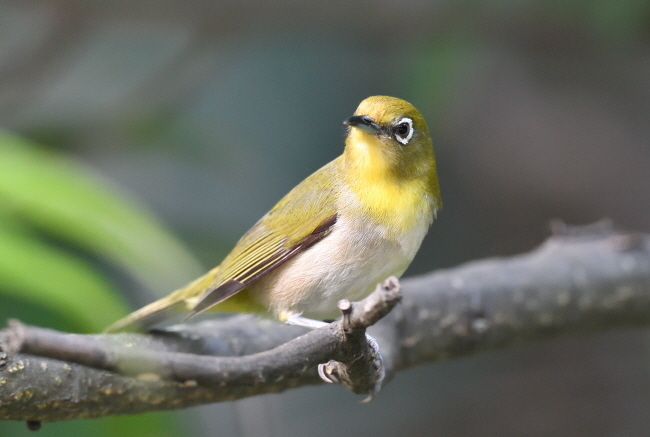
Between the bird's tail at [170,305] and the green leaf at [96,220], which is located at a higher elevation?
the bird's tail at [170,305]

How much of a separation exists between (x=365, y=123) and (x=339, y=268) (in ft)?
2.09

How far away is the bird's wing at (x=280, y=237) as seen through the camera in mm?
3105

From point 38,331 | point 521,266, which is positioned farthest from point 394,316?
point 38,331

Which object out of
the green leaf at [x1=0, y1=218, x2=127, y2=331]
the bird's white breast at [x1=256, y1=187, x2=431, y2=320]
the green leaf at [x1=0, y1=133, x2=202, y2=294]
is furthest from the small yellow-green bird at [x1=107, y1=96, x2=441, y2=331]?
the green leaf at [x1=0, y1=218, x2=127, y2=331]

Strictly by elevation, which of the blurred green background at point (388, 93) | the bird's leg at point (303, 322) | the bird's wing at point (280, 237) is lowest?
the bird's leg at point (303, 322)

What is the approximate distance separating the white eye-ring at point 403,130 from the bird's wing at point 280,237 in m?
0.41

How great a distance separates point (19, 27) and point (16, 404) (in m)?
4.45

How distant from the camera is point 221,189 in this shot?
6.08 meters

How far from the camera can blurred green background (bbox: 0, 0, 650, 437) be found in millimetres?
4988

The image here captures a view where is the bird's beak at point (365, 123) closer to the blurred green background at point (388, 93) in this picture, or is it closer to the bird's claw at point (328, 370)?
the bird's claw at point (328, 370)

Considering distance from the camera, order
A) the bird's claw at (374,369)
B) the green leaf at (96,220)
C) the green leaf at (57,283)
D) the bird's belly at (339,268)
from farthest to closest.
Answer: the bird's belly at (339,268)
the bird's claw at (374,369)
the green leaf at (96,220)
the green leaf at (57,283)

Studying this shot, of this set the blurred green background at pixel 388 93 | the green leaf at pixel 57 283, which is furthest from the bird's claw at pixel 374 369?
the blurred green background at pixel 388 93

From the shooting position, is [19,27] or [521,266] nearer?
[521,266]

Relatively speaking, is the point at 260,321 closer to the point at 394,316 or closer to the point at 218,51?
the point at 394,316
